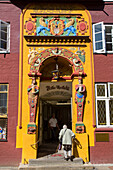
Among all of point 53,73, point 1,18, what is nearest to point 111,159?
point 53,73

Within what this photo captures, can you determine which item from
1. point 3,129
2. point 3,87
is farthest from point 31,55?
point 3,129

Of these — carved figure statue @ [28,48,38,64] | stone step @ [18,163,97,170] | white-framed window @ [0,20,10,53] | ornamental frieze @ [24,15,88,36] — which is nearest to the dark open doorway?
stone step @ [18,163,97,170]

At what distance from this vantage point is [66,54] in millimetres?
9852

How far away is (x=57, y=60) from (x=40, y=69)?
0.99m

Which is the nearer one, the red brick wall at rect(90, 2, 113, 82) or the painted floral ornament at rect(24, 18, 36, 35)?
the red brick wall at rect(90, 2, 113, 82)

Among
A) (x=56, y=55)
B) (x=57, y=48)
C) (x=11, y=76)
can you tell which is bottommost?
(x=11, y=76)

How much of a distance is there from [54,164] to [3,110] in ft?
10.9

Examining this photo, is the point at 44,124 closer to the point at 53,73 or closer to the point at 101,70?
the point at 53,73

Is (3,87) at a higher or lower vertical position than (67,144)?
higher

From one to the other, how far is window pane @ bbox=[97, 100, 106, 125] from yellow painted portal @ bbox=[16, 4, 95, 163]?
343mm

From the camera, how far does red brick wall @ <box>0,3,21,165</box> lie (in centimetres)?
911

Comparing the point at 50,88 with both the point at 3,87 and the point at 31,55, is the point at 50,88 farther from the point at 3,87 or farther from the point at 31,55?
the point at 3,87

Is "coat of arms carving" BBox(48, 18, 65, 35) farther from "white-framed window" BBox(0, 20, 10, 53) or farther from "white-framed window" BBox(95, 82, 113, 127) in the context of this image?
"white-framed window" BBox(95, 82, 113, 127)

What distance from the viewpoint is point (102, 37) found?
9867 mm
